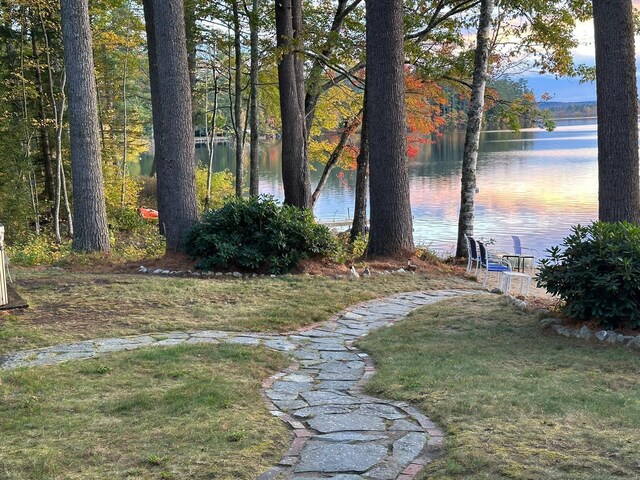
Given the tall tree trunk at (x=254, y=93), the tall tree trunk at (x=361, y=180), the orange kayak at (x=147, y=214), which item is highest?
the tall tree trunk at (x=254, y=93)

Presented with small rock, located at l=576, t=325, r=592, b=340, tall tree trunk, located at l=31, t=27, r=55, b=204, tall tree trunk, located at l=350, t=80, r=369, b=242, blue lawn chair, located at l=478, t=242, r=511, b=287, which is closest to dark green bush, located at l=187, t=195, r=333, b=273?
blue lawn chair, located at l=478, t=242, r=511, b=287

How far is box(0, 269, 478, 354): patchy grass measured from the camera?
20.0 ft

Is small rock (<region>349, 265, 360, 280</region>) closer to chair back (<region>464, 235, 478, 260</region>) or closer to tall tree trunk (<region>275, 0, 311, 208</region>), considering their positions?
chair back (<region>464, 235, 478, 260</region>)

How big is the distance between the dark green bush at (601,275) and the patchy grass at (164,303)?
2.60 metres

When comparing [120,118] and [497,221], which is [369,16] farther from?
[120,118]

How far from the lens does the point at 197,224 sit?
388 inches

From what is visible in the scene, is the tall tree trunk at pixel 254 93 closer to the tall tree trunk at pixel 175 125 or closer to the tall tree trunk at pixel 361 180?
the tall tree trunk at pixel 361 180

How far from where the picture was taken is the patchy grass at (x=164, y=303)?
20.0 feet

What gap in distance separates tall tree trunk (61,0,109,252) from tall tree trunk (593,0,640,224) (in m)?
7.83

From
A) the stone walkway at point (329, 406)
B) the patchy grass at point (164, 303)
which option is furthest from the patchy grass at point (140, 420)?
the patchy grass at point (164, 303)

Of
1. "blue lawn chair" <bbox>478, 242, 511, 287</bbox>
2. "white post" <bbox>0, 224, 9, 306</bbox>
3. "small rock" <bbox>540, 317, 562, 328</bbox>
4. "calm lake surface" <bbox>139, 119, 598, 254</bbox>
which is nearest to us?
"white post" <bbox>0, 224, 9, 306</bbox>

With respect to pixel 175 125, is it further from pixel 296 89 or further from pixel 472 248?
pixel 472 248

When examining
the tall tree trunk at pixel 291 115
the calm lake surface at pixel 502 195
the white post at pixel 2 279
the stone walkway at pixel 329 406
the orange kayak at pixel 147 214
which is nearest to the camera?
the stone walkway at pixel 329 406

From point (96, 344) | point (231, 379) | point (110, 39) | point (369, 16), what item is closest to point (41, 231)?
point (110, 39)
